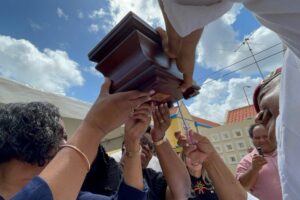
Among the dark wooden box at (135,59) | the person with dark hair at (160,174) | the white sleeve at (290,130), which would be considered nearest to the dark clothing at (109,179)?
the person with dark hair at (160,174)

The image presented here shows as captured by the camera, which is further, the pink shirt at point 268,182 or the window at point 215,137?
the window at point 215,137

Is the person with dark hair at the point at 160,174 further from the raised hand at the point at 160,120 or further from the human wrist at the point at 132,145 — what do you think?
the human wrist at the point at 132,145

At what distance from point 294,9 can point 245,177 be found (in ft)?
4.87

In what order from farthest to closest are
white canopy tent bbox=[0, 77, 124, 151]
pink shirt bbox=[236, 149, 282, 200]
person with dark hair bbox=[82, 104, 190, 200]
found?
1. white canopy tent bbox=[0, 77, 124, 151]
2. pink shirt bbox=[236, 149, 282, 200]
3. person with dark hair bbox=[82, 104, 190, 200]

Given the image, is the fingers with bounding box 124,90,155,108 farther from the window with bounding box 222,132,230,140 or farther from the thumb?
the window with bounding box 222,132,230,140

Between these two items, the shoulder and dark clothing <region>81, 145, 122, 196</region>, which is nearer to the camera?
the shoulder

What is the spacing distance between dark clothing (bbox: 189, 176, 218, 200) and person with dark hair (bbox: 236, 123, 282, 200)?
0.55 m

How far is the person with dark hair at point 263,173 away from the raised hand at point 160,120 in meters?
0.75

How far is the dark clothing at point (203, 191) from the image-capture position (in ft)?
3.92

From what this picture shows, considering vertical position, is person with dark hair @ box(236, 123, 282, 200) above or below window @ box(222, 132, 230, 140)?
below

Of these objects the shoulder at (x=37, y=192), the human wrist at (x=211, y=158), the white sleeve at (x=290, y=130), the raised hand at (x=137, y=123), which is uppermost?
the raised hand at (x=137, y=123)

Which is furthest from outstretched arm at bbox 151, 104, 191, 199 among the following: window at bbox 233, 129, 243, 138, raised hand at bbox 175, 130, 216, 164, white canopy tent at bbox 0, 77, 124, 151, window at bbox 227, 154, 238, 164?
window at bbox 227, 154, 238, 164

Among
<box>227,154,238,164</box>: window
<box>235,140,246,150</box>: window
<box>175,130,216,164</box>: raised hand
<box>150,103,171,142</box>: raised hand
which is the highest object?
<box>235,140,246,150</box>: window

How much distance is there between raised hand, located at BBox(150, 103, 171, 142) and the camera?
3.27ft
